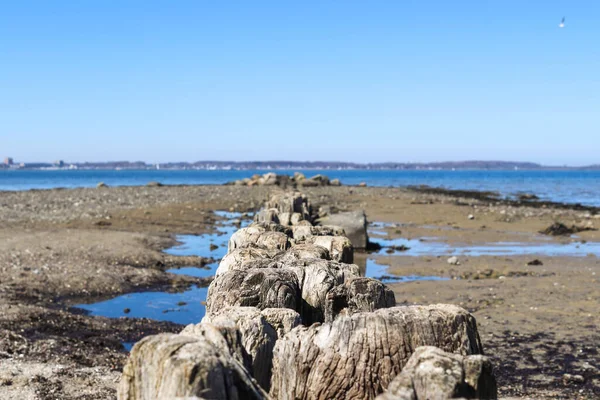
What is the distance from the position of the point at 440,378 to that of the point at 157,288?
11284 millimetres

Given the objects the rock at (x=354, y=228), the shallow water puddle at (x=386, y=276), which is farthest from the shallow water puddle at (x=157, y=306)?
the rock at (x=354, y=228)

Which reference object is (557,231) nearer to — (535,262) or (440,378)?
(535,262)

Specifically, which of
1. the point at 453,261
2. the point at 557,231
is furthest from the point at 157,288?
the point at 557,231

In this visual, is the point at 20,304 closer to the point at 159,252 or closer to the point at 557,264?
the point at 159,252

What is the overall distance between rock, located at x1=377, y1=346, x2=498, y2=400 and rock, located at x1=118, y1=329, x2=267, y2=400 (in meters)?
0.47

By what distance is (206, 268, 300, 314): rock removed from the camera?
10.7ft

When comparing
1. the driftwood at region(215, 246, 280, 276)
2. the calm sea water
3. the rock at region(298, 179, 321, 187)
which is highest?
the driftwood at region(215, 246, 280, 276)

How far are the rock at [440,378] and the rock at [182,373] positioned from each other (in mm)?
471

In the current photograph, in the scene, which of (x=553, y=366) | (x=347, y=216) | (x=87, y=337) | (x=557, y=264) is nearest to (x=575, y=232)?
(x=557, y=264)

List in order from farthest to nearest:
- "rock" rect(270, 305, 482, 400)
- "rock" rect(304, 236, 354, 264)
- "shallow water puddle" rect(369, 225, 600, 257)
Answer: "shallow water puddle" rect(369, 225, 600, 257), "rock" rect(304, 236, 354, 264), "rock" rect(270, 305, 482, 400)

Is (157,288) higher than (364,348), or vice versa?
(364,348)

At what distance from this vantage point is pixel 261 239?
5.50 metres

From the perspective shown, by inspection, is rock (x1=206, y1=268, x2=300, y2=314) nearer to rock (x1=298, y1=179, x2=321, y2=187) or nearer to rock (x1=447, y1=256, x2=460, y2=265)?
rock (x1=447, y1=256, x2=460, y2=265)

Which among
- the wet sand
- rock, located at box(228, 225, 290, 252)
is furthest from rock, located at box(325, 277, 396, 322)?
the wet sand
